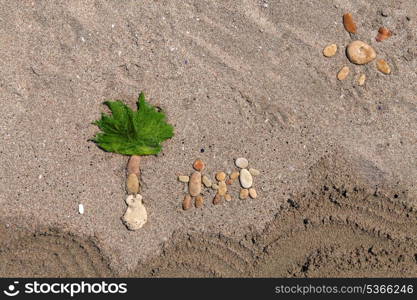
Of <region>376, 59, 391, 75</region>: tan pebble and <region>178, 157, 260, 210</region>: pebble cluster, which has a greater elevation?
<region>376, 59, 391, 75</region>: tan pebble

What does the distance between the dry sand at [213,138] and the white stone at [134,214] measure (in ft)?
0.14

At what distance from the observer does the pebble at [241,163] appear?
2.93m

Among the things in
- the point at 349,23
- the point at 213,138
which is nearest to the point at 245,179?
the point at 213,138

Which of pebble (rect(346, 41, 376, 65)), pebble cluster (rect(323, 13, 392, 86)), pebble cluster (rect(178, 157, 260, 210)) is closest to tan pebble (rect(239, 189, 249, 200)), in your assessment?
pebble cluster (rect(178, 157, 260, 210))

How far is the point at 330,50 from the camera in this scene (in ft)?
9.70

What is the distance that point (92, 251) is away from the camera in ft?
9.55

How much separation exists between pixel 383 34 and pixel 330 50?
0.33 metres

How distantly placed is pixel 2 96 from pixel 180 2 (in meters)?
1.17

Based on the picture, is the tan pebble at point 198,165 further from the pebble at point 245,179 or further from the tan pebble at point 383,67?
the tan pebble at point 383,67

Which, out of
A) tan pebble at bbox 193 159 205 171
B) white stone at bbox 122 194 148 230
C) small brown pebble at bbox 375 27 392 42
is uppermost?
small brown pebble at bbox 375 27 392 42

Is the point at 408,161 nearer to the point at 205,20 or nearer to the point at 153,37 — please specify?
the point at 205,20

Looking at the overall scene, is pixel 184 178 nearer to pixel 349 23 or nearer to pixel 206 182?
pixel 206 182

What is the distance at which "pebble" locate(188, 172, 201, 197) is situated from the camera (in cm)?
291

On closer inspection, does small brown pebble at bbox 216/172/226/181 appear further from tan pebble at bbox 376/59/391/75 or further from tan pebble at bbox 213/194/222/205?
tan pebble at bbox 376/59/391/75
